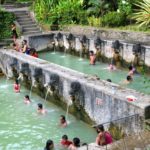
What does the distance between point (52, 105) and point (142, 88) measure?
352 cm

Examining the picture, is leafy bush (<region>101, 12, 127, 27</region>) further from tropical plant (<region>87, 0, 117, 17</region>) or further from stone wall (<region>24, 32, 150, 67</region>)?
stone wall (<region>24, 32, 150, 67</region>)

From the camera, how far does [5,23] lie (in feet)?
80.0

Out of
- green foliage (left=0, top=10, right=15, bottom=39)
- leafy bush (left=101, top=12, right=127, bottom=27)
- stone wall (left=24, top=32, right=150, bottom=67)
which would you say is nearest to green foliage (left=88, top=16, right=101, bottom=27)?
leafy bush (left=101, top=12, right=127, bottom=27)

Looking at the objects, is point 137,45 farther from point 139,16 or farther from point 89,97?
point 89,97

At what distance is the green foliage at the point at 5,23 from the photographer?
2377 centimetres

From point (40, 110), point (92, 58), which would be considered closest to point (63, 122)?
point (40, 110)

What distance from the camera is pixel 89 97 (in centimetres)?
1267

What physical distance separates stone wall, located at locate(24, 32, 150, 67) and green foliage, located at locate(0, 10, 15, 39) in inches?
→ 77.3

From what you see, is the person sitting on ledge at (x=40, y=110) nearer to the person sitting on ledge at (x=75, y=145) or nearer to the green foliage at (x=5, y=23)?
the person sitting on ledge at (x=75, y=145)

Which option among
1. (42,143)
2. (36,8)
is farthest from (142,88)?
(36,8)

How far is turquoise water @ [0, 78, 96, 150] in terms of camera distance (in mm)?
11710

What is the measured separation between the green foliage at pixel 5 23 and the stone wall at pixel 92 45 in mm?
1962

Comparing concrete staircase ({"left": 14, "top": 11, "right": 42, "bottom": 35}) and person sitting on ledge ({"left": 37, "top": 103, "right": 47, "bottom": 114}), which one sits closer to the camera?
person sitting on ledge ({"left": 37, "top": 103, "right": 47, "bottom": 114})

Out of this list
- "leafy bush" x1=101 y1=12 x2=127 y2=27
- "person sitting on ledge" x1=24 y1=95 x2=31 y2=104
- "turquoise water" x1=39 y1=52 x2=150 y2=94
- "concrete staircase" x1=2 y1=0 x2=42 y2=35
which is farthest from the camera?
"concrete staircase" x1=2 y1=0 x2=42 y2=35
